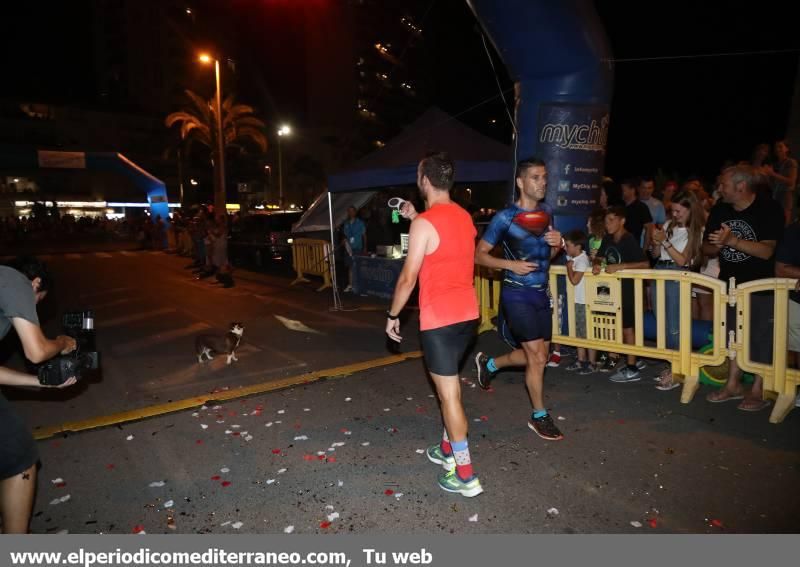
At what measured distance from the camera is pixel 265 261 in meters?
17.9

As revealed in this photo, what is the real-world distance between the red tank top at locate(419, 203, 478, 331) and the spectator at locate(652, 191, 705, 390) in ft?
9.72

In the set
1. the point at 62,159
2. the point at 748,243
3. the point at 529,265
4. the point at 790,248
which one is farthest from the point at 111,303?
the point at 62,159

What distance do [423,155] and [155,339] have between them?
600 cm

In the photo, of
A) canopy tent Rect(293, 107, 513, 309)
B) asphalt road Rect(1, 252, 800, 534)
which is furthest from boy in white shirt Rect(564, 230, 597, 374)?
canopy tent Rect(293, 107, 513, 309)

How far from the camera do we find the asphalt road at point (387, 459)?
323 centimetres

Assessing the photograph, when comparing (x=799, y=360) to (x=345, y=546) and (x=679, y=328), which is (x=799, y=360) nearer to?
(x=679, y=328)

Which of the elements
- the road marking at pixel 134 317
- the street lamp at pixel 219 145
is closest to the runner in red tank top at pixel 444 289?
the road marking at pixel 134 317

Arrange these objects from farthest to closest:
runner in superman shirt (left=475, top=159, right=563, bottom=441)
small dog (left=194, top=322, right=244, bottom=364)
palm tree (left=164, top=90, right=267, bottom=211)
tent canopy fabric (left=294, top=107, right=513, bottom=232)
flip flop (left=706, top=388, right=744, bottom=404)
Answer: palm tree (left=164, top=90, right=267, bottom=211) → tent canopy fabric (left=294, top=107, right=513, bottom=232) → small dog (left=194, top=322, right=244, bottom=364) → flip flop (left=706, top=388, right=744, bottom=404) → runner in superman shirt (left=475, top=159, right=563, bottom=441)

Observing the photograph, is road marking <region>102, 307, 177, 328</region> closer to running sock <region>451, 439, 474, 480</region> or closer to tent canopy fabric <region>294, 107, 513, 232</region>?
tent canopy fabric <region>294, 107, 513, 232</region>

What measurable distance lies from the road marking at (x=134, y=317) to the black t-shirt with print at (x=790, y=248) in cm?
976

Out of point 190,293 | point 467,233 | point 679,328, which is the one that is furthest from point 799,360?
point 190,293

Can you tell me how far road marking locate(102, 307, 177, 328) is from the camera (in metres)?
9.48

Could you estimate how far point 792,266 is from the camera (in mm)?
4227

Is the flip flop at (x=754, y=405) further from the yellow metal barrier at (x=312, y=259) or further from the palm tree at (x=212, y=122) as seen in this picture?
the palm tree at (x=212, y=122)
